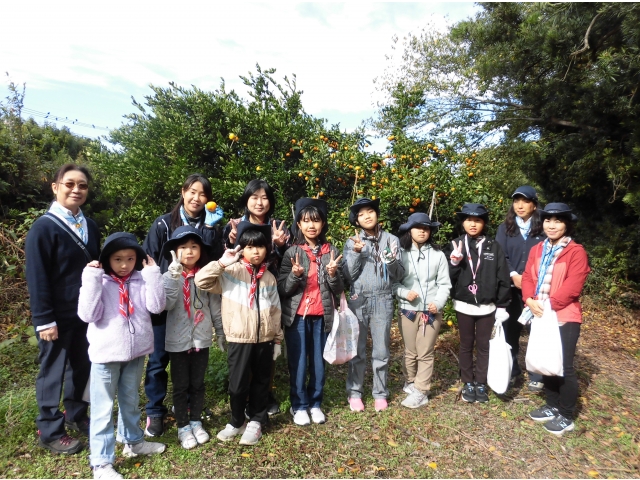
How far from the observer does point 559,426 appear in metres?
3.44

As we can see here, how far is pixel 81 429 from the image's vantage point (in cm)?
317

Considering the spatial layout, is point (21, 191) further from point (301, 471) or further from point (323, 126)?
point (301, 471)

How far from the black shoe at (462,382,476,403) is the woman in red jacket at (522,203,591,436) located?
51 centimetres

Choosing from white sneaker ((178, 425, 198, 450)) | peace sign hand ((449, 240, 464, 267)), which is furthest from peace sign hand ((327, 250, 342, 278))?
white sneaker ((178, 425, 198, 450))

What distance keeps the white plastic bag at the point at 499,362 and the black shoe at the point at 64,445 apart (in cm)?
332

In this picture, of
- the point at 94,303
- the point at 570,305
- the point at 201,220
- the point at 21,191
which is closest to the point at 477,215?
the point at 570,305

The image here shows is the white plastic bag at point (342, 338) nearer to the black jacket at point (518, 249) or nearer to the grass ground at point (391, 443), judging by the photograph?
the grass ground at point (391, 443)

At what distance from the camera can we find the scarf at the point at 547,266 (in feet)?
11.5

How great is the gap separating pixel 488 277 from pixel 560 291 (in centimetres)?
57

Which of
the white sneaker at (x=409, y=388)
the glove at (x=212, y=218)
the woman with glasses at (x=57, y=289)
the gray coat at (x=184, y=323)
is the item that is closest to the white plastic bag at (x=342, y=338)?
the white sneaker at (x=409, y=388)

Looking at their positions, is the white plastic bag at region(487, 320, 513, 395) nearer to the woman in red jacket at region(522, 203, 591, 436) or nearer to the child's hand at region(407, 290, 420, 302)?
the woman in red jacket at region(522, 203, 591, 436)

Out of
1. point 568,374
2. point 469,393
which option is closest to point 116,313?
point 469,393

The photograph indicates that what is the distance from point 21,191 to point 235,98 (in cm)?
371

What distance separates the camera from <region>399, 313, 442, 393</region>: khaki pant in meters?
3.79
